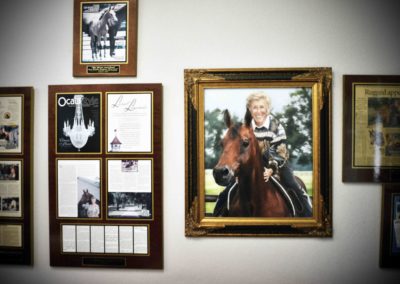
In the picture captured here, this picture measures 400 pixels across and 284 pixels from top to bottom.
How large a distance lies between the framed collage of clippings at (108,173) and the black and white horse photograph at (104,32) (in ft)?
0.70

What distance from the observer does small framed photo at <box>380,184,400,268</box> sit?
156 cm

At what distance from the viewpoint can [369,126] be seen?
157 centimetres

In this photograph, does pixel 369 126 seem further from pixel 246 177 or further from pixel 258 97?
pixel 246 177

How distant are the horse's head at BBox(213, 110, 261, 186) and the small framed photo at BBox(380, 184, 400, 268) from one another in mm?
888

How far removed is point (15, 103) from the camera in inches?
65.4

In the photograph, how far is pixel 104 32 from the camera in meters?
1.62

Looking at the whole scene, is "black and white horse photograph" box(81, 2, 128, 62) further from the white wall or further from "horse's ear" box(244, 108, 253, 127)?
"horse's ear" box(244, 108, 253, 127)

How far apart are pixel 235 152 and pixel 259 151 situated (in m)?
0.16

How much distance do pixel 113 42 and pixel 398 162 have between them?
2021mm

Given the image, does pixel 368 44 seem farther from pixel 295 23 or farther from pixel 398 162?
pixel 398 162

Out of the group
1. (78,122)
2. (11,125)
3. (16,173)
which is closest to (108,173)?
(78,122)

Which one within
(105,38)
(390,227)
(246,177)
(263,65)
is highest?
(105,38)

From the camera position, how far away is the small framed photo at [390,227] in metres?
1.56

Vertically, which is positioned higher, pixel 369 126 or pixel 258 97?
pixel 258 97
